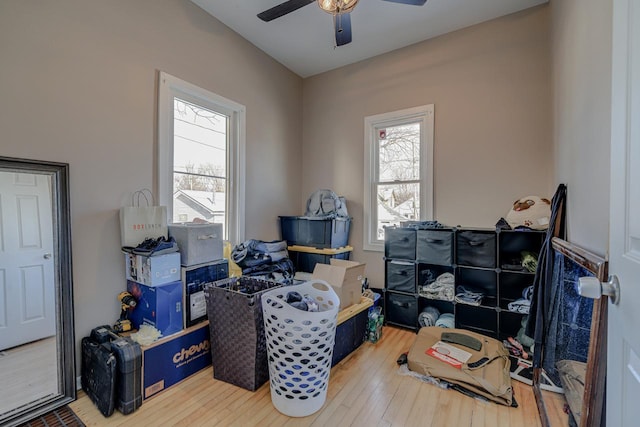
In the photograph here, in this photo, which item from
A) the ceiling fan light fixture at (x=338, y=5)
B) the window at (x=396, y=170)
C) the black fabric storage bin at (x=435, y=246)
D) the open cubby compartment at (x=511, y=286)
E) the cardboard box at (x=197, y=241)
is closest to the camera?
the ceiling fan light fixture at (x=338, y=5)

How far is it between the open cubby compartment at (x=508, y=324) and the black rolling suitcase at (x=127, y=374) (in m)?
2.75

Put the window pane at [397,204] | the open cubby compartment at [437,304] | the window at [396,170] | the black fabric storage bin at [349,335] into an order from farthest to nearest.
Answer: the window pane at [397,204] → the window at [396,170] → the open cubby compartment at [437,304] → the black fabric storage bin at [349,335]

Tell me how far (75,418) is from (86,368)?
0.90 feet

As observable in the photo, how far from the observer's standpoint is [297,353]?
1628 mm

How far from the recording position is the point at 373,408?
1.75 m

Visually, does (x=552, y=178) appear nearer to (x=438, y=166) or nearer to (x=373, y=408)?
(x=438, y=166)

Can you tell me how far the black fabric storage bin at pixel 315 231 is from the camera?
3154 mm

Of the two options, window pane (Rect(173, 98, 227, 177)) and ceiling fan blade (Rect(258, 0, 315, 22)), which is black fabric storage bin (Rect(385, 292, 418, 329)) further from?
ceiling fan blade (Rect(258, 0, 315, 22))

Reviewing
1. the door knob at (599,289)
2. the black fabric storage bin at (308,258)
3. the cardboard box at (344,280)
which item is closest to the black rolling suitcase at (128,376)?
the cardboard box at (344,280)

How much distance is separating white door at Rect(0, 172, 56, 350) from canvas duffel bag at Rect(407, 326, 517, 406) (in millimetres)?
2492

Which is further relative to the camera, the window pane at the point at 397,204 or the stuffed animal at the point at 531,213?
the window pane at the point at 397,204

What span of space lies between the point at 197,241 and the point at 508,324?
268cm

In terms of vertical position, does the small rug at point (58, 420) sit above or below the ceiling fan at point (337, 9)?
below

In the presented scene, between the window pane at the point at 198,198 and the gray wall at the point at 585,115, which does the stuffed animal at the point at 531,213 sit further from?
the window pane at the point at 198,198
